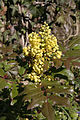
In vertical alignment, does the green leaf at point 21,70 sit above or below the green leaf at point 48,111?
above

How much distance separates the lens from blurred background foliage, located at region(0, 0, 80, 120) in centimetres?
115

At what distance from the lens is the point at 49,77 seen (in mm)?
1437

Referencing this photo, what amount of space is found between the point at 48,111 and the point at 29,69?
529 millimetres

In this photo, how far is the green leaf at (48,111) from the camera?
99 centimetres

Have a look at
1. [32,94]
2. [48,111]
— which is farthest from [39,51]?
[48,111]

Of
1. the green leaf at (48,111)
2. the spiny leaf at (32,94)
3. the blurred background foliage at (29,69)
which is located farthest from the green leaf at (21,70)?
the green leaf at (48,111)

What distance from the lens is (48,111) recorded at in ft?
3.32

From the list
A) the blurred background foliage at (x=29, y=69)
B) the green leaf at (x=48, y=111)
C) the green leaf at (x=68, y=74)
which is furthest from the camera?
the green leaf at (x=68, y=74)

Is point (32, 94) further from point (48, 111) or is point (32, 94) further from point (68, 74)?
point (68, 74)

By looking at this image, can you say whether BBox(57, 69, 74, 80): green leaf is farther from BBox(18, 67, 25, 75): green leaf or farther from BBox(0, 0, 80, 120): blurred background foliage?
BBox(18, 67, 25, 75): green leaf

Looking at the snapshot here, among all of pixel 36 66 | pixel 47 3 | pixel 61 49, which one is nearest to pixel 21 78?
pixel 36 66

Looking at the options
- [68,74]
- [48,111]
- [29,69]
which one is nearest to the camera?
[48,111]

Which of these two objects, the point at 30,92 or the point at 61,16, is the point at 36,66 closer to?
the point at 30,92

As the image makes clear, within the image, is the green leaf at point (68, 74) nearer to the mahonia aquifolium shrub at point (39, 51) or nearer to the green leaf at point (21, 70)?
the mahonia aquifolium shrub at point (39, 51)
